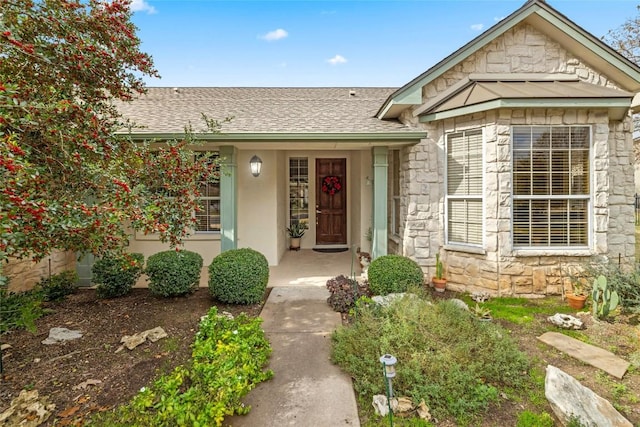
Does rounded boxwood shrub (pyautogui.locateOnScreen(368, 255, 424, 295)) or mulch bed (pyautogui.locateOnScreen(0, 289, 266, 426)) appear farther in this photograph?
rounded boxwood shrub (pyautogui.locateOnScreen(368, 255, 424, 295))

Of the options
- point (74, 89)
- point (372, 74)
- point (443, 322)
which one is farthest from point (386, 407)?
point (372, 74)

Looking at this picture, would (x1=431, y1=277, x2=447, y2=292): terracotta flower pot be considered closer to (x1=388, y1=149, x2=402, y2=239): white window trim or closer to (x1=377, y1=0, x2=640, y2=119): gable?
(x1=388, y1=149, x2=402, y2=239): white window trim

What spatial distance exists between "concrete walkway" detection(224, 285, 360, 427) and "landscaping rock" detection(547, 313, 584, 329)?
114 inches

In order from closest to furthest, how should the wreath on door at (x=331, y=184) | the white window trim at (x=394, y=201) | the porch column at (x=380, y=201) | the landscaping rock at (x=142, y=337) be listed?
1. the landscaping rock at (x=142, y=337)
2. the porch column at (x=380, y=201)
3. the white window trim at (x=394, y=201)
4. the wreath on door at (x=331, y=184)

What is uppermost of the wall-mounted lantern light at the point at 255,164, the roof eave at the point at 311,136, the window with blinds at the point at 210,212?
the roof eave at the point at 311,136

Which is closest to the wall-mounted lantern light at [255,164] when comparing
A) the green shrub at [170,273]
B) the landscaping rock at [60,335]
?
the green shrub at [170,273]

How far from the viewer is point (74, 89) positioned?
350cm

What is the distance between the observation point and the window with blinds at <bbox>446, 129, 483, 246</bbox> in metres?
5.22

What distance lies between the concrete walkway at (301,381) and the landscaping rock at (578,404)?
1.64 m

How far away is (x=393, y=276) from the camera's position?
190 inches

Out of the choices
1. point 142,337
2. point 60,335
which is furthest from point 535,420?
point 60,335

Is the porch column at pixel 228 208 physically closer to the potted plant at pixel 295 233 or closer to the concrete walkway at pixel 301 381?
the concrete walkway at pixel 301 381

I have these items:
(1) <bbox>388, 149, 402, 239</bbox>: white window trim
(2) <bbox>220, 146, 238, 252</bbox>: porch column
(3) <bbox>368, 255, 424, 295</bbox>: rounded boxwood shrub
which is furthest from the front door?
(3) <bbox>368, 255, 424, 295</bbox>: rounded boxwood shrub

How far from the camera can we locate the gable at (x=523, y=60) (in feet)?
17.7
